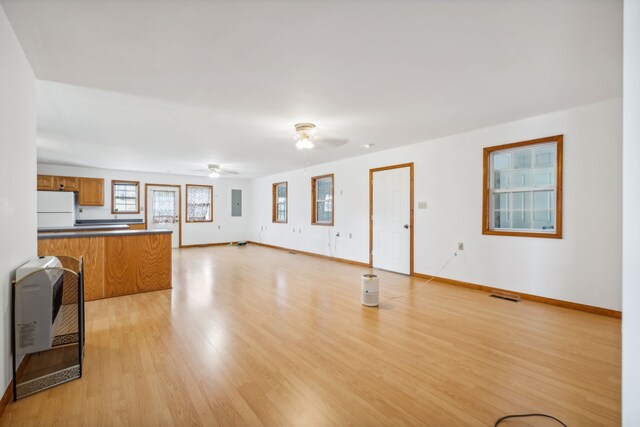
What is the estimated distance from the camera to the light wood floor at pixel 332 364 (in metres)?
1.76

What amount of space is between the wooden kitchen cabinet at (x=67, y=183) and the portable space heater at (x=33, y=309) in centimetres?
684

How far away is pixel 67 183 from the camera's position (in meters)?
7.38

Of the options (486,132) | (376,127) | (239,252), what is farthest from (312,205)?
(486,132)

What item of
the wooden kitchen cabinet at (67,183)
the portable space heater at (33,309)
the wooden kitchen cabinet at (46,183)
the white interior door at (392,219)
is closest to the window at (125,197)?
the wooden kitchen cabinet at (67,183)

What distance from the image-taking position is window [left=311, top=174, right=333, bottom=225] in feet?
24.5

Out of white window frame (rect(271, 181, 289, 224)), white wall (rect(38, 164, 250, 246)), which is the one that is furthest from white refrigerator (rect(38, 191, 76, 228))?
white window frame (rect(271, 181, 289, 224))

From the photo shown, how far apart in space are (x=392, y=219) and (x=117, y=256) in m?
4.68

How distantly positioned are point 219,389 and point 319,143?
406 cm

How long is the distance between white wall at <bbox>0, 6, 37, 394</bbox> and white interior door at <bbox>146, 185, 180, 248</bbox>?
22.9 ft

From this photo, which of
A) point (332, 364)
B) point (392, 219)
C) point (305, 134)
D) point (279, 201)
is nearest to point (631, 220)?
point (332, 364)

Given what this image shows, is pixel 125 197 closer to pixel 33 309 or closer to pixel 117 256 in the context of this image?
pixel 117 256

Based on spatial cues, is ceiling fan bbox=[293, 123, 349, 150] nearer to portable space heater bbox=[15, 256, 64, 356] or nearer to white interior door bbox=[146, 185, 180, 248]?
portable space heater bbox=[15, 256, 64, 356]

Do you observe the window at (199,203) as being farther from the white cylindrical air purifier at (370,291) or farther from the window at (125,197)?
the white cylindrical air purifier at (370,291)

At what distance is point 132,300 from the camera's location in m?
3.94
